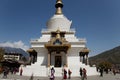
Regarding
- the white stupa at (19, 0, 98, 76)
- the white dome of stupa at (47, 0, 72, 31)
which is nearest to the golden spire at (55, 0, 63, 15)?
the white dome of stupa at (47, 0, 72, 31)

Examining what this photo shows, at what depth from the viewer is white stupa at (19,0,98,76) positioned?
3018 centimetres

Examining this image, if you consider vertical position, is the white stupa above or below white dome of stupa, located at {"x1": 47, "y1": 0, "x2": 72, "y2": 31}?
below

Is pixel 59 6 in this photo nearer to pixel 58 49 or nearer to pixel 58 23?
pixel 58 23

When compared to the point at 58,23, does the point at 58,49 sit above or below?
below

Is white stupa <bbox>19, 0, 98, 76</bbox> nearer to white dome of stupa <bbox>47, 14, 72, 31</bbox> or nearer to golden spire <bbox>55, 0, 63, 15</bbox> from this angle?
white dome of stupa <bbox>47, 14, 72, 31</bbox>

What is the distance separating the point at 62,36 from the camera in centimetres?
3531

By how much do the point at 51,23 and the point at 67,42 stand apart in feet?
25.0

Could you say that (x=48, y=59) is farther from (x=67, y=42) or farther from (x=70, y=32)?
(x=70, y=32)

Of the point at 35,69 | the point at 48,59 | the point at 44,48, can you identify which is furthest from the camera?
the point at 44,48

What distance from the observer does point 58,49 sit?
105 ft

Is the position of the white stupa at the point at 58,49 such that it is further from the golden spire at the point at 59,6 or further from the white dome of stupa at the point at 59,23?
the golden spire at the point at 59,6

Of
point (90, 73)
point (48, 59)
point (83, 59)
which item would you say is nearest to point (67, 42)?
point (48, 59)

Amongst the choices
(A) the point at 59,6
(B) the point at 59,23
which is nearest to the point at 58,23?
(B) the point at 59,23

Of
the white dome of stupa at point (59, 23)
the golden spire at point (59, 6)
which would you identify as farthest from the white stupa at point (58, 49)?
the golden spire at point (59, 6)
